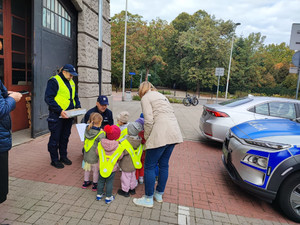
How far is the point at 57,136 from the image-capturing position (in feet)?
13.1

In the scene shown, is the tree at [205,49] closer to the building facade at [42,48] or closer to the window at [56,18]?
the building facade at [42,48]

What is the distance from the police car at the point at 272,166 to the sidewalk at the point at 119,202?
0.32 metres

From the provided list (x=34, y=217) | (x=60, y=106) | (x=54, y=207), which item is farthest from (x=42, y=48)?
(x=34, y=217)

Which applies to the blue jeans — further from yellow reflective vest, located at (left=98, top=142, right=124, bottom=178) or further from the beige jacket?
yellow reflective vest, located at (left=98, top=142, right=124, bottom=178)

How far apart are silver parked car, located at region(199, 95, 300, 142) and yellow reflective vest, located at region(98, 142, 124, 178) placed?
3.39 meters

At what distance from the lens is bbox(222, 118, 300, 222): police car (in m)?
2.88

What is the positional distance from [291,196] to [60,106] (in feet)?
12.4

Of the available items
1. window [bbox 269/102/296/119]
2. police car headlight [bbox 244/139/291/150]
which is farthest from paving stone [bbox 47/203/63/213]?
window [bbox 269/102/296/119]

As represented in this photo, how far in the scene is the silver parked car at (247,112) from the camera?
5.39 m

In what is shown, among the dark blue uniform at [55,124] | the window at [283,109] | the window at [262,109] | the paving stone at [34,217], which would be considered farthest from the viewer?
the window at [262,109]

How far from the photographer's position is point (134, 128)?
313 cm

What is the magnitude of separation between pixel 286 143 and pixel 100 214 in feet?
8.64

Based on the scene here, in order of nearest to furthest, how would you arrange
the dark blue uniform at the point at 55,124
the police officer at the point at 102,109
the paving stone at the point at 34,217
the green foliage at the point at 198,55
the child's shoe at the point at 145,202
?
the paving stone at the point at 34,217 → the child's shoe at the point at 145,202 → the dark blue uniform at the point at 55,124 → the police officer at the point at 102,109 → the green foliage at the point at 198,55

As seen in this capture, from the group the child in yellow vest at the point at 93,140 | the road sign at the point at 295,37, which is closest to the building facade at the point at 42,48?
the child in yellow vest at the point at 93,140
